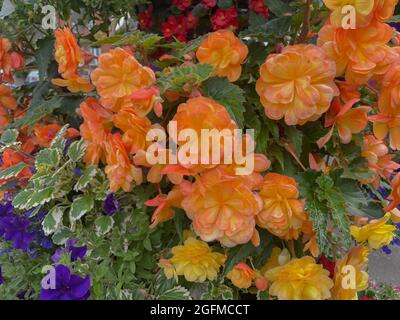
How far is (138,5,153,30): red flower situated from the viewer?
112 centimetres

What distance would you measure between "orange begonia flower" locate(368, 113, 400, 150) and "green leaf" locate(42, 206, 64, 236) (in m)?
0.60

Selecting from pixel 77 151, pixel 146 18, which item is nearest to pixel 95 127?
pixel 77 151

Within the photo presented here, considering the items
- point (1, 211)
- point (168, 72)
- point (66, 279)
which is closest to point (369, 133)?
point (168, 72)

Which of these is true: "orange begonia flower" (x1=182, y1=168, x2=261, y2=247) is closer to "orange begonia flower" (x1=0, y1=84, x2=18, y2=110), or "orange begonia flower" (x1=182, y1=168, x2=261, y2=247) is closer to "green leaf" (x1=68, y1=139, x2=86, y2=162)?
"green leaf" (x1=68, y1=139, x2=86, y2=162)

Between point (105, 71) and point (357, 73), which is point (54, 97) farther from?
point (357, 73)

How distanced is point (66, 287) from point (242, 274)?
0.31 meters

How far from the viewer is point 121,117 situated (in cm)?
76

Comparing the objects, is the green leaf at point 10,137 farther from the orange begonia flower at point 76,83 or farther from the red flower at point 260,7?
the red flower at point 260,7

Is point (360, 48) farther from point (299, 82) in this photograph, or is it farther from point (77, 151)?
point (77, 151)

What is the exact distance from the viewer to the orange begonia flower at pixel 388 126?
796 millimetres

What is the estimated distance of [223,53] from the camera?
807 mm

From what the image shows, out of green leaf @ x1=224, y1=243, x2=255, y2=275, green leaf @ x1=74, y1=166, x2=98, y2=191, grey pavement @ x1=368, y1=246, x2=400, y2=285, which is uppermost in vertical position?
green leaf @ x1=74, y1=166, x2=98, y2=191

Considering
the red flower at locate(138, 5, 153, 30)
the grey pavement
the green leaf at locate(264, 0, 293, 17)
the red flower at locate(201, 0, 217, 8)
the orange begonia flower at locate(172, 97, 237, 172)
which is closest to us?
the orange begonia flower at locate(172, 97, 237, 172)

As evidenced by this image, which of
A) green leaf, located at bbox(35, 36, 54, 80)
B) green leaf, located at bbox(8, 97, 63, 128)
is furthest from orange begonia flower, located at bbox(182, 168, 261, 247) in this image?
green leaf, located at bbox(35, 36, 54, 80)
